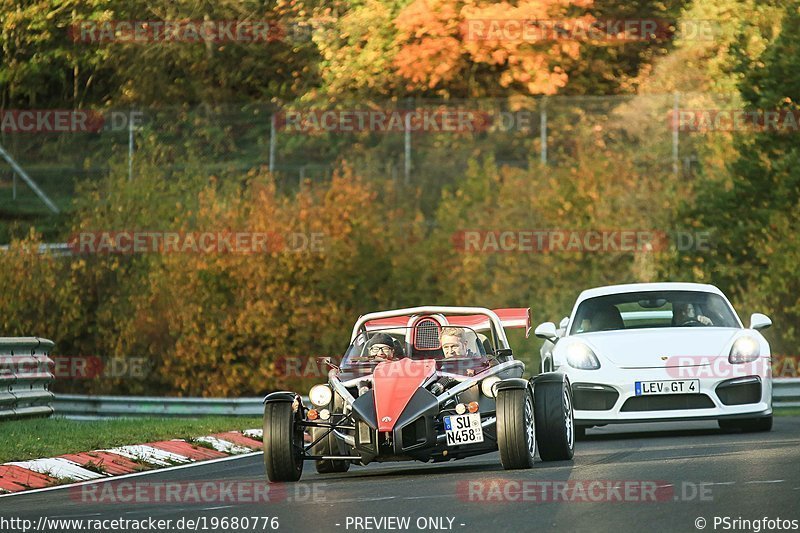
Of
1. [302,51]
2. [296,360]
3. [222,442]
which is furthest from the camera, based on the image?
[302,51]

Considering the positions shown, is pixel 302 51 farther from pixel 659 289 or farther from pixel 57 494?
pixel 57 494

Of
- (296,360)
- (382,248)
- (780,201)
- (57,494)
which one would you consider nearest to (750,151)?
(780,201)

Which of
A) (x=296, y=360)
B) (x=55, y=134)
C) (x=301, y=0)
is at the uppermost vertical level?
(x=301, y=0)

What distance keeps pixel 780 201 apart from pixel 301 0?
15.3 metres

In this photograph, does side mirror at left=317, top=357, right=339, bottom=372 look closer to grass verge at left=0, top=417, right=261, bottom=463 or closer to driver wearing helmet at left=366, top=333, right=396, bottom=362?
driver wearing helmet at left=366, top=333, right=396, bottom=362

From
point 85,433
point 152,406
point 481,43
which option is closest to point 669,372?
point 85,433

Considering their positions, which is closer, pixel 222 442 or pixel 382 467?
pixel 382 467

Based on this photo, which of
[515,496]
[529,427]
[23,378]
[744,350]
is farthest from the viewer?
[23,378]

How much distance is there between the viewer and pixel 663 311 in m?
17.7

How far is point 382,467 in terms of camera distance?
575 inches

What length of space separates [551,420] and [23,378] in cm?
769

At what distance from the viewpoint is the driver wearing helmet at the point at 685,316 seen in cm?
1727

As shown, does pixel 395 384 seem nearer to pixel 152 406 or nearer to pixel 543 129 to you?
pixel 152 406

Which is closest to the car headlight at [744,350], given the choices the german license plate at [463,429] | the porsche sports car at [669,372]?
the porsche sports car at [669,372]
